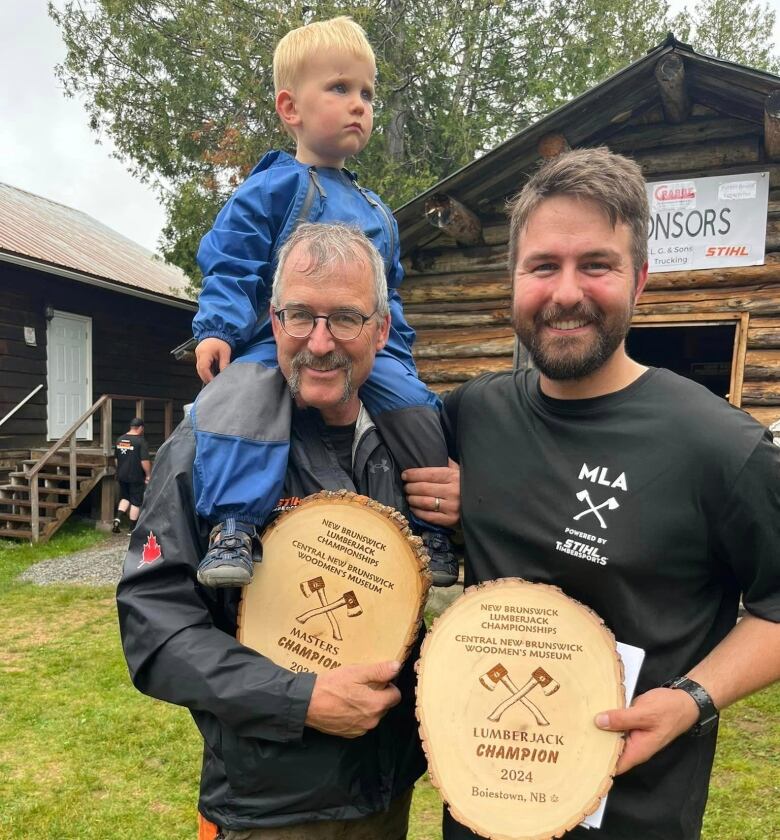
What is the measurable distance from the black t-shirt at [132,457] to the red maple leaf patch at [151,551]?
9901 millimetres

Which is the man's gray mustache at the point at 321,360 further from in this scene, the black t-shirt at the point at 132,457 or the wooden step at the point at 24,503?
the wooden step at the point at 24,503

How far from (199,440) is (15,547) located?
10.1 meters

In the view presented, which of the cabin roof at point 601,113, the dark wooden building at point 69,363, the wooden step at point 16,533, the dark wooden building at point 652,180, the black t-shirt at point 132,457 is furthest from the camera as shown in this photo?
the dark wooden building at point 69,363

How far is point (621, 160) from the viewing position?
1.69m

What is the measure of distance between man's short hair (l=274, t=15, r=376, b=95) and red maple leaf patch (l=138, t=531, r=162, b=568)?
5.36 ft

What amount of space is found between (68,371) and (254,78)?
631cm

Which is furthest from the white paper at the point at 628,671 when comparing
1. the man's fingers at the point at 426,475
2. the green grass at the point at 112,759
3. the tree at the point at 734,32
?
the tree at the point at 734,32

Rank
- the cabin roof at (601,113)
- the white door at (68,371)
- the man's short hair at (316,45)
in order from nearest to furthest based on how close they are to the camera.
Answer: the man's short hair at (316,45), the cabin roof at (601,113), the white door at (68,371)

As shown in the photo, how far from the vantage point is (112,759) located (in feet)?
14.4

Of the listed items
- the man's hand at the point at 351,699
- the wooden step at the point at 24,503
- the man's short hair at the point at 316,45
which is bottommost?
the wooden step at the point at 24,503

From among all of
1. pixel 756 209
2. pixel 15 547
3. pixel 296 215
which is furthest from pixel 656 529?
pixel 15 547

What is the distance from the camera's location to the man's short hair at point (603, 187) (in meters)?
1.62

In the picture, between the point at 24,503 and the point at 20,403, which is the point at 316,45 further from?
the point at 20,403

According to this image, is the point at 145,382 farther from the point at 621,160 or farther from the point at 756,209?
the point at 621,160
